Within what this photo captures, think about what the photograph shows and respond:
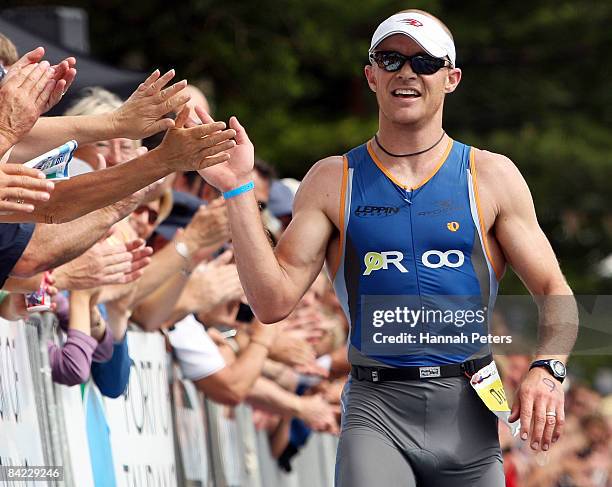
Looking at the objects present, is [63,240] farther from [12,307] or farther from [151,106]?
[151,106]

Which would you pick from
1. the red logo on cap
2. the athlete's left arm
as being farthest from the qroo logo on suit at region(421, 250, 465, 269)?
the red logo on cap

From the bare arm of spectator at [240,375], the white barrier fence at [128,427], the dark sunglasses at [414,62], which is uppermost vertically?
the dark sunglasses at [414,62]

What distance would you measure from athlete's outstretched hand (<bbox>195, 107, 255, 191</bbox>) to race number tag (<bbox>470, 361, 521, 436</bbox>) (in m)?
1.10

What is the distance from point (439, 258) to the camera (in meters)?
5.96

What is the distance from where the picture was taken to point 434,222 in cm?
596

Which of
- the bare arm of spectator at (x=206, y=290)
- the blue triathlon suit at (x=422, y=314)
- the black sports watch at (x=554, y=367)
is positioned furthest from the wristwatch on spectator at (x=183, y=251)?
the black sports watch at (x=554, y=367)

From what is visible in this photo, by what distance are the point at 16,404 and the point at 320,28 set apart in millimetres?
15426

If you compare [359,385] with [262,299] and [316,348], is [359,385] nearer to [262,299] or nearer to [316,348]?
[262,299]

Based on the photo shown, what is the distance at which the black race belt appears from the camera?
234 inches

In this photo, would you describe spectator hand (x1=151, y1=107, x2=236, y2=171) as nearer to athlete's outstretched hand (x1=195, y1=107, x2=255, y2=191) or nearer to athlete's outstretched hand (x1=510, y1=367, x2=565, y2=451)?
athlete's outstretched hand (x1=195, y1=107, x2=255, y2=191)

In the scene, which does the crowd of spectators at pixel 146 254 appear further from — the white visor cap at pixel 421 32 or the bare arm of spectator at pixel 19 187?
the white visor cap at pixel 421 32

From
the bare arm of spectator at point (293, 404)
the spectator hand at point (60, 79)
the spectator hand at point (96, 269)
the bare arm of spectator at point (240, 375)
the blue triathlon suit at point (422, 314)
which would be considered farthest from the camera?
the bare arm of spectator at point (293, 404)

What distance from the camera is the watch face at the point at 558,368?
5859 millimetres

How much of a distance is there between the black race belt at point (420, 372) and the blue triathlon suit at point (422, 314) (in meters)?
0.02
